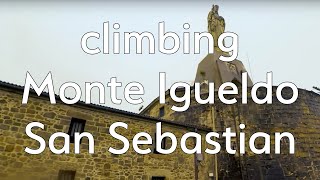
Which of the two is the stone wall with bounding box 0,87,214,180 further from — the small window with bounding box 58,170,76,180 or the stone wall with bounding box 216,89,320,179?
the stone wall with bounding box 216,89,320,179

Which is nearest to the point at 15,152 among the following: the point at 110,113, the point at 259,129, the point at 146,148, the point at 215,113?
the point at 110,113

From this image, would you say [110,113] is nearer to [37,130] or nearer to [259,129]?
[37,130]

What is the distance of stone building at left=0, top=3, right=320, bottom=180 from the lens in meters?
7.75

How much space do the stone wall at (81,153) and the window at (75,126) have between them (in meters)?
0.17

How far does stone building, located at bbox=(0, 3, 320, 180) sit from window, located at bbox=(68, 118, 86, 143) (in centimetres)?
3

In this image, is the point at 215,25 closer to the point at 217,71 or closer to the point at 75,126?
the point at 217,71

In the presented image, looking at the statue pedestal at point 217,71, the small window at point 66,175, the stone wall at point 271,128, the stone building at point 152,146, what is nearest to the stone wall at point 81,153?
the stone building at point 152,146

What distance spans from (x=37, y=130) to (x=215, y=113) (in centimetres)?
871

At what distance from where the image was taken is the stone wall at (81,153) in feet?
24.8

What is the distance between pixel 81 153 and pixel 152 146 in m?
2.78

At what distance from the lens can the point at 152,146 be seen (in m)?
9.84

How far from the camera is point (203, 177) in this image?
10.5 metres

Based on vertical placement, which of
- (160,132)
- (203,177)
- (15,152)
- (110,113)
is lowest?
(203,177)

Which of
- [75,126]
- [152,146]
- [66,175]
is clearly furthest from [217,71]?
[66,175]
